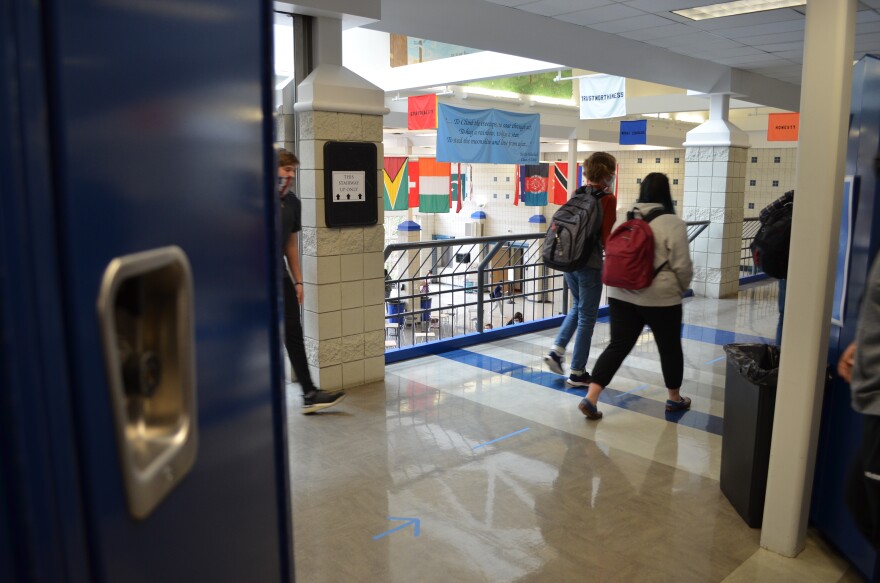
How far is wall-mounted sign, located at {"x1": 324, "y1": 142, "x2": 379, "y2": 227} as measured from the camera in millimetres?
4609

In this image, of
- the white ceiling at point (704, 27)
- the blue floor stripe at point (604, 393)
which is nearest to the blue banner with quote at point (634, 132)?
the white ceiling at point (704, 27)

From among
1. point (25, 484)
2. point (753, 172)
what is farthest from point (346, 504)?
point (753, 172)

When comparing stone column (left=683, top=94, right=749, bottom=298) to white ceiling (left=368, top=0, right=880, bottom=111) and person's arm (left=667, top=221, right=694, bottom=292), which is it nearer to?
white ceiling (left=368, top=0, right=880, bottom=111)

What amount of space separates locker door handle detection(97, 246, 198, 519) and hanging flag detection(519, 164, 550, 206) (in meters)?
15.4

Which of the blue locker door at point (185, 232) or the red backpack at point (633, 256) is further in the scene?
the red backpack at point (633, 256)

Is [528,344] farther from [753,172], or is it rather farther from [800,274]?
[753,172]

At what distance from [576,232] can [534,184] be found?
1212 cm

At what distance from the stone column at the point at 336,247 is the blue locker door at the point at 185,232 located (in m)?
3.58

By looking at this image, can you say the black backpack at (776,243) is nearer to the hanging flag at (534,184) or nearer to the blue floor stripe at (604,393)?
the blue floor stripe at (604,393)

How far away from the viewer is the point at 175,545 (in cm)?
79

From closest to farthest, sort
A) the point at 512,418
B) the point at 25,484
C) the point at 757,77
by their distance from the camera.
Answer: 1. the point at 25,484
2. the point at 512,418
3. the point at 757,77

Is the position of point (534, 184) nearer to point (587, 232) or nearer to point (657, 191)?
point (587, 232)

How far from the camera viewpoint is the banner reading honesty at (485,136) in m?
8.20

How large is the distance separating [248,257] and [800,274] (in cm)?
231
